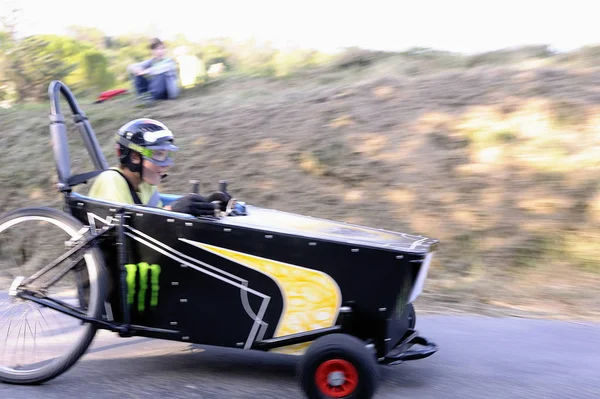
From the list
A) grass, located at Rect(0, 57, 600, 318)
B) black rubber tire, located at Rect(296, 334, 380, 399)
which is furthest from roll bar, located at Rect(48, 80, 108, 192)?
grass, located at Rect(0, 57, 600, 318)

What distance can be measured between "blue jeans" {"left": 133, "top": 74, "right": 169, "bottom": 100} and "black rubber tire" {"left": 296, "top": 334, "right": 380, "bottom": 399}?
8.51 m

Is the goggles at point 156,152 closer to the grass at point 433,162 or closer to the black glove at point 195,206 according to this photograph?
the black glove at point 195,206

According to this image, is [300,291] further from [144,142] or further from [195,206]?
[144,142]

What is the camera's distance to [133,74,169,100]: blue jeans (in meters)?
11.5

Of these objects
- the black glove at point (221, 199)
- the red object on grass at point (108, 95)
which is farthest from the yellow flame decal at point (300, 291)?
the red object on grass at point (108, 95)

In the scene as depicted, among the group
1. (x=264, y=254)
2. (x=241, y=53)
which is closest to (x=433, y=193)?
(x=264, y=254)

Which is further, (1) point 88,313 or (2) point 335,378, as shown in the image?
(1) point 88,313

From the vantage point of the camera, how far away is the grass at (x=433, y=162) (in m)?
6.99

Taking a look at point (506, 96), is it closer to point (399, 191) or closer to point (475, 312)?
point (399, 191)

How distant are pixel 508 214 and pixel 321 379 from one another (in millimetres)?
4348

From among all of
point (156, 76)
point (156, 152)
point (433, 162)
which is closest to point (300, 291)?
point (156, 152)

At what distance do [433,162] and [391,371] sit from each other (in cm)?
433

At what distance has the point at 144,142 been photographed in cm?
443

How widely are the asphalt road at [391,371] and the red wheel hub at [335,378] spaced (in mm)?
315
